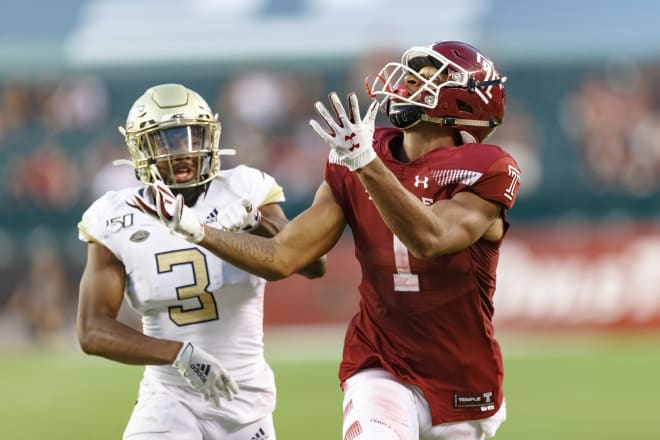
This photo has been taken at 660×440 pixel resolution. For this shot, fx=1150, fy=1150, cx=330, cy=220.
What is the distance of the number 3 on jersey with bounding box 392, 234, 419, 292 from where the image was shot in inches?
171

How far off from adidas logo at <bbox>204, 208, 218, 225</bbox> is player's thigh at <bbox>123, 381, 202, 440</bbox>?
70 cm

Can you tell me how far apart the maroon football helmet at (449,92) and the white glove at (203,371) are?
117 cm

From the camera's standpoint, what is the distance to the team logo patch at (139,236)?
185 inches

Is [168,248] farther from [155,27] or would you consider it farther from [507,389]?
[155,27]

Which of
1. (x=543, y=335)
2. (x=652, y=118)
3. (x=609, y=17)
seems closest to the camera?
(x=543, y=335)

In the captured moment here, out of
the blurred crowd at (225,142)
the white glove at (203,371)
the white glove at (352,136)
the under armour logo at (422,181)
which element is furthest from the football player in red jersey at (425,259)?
the blurred crowd at (225,142)

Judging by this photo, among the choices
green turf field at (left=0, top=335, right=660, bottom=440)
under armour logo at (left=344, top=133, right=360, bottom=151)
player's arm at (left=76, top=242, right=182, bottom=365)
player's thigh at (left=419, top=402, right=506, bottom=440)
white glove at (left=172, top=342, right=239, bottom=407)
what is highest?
under armour logo at (left=344, top=133, right=360, bottom=151)

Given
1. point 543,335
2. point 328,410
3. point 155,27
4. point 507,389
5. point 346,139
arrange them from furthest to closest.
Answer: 1. point 155,27
2. point 543,335
3. point 507,389
4. point 328,410
5. point 346,139

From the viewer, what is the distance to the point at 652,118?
1612 centimetres

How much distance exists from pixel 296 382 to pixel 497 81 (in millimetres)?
7212

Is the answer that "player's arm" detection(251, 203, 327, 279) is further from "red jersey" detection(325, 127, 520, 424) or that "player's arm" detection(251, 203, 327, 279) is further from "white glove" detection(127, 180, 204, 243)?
"white glove" detection(127, 180, 204, 243)

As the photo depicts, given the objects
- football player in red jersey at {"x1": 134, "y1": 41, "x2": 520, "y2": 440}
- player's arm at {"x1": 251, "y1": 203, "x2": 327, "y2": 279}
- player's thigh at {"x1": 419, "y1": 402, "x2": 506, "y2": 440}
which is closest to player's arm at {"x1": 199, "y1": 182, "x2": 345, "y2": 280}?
football player in red jersey at {"x1": 134, "y1": 41, "x2": 520, "y2": 440}

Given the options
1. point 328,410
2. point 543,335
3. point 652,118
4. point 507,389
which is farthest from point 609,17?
point 328,410

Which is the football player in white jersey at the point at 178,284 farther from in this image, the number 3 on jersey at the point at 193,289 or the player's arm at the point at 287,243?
the player's arm at the point at 287,243
